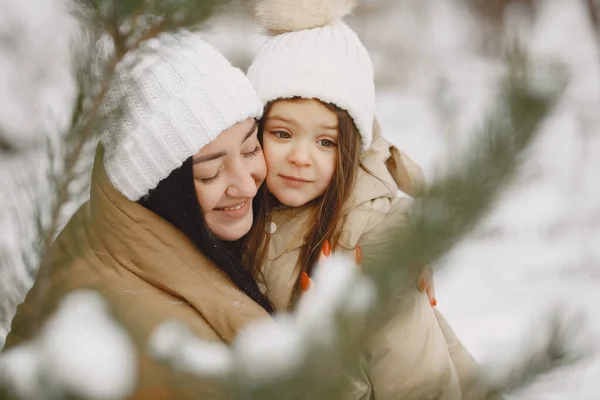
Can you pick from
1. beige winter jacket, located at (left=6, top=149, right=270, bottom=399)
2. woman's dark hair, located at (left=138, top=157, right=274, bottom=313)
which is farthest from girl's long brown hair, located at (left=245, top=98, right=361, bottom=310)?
beige winter jacket, located at (left=6, top=149, right=270, bottom=399)

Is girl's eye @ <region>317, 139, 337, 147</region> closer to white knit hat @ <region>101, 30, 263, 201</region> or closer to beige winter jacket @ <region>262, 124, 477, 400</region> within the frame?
beige winter jacket @ <region>262, 124, 477, 400</region>

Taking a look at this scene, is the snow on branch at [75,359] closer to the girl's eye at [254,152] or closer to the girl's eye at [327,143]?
the girl's eye at [254,152]

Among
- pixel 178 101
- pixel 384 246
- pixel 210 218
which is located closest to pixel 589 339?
pixel 384 246

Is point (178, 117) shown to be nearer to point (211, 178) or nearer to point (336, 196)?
point (211, 178)

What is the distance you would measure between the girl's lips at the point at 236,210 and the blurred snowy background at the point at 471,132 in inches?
16.2

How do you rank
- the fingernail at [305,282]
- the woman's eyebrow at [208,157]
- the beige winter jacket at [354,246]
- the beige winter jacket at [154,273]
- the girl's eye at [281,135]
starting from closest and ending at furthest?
1. the beige winter jacket at [154,273]
2. the woman's eyebrow at [208,157]
3. the beige winter jacket at [354,246]
4. the fingernail at [305,282]
5. the girl's eye at [281,135]

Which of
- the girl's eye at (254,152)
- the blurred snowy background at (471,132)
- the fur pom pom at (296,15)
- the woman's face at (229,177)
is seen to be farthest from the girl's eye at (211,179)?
the fur pom pom at (296,15)

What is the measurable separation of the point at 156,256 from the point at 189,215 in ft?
0.44

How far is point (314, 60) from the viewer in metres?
1.79

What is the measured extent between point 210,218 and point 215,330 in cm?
33

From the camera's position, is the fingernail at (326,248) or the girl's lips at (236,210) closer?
the girl's lips at (236,210)

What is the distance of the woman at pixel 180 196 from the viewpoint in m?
1.34

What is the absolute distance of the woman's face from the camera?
1.47m

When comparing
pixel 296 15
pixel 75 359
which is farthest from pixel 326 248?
pixel 75 359
